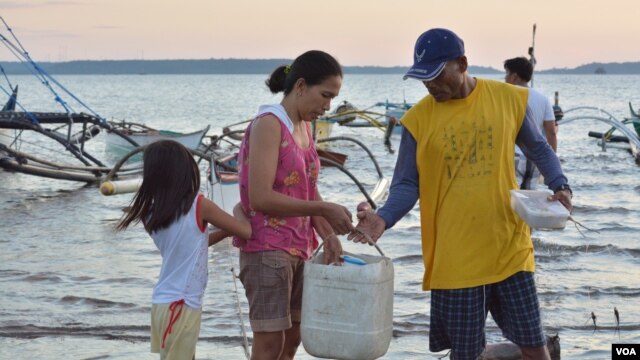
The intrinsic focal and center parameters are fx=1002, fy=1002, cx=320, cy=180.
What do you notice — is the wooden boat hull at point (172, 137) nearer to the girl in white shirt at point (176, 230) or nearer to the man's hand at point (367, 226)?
the girl in white shirt at point (176, 230)

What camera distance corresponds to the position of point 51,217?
16.1 metres

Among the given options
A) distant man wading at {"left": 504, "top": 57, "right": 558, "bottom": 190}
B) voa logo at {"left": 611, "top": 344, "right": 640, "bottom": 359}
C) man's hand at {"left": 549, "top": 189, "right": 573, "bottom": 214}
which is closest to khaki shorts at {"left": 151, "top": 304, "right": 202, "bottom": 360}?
man's hand at {"left": 549, "top": 189, "right": 573, "bottom": 214}

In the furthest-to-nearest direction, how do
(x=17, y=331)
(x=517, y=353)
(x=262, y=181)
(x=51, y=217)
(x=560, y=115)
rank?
(x=51, y=217) → (x=560, y=115) → (x=17, y=331) → (x=517, y=353) → (x=262, y=181)

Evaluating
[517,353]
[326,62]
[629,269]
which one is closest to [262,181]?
[326,62]

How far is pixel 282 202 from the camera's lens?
3.80 meters

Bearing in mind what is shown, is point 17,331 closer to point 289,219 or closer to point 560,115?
point 289,219

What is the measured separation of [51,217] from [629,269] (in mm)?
9593

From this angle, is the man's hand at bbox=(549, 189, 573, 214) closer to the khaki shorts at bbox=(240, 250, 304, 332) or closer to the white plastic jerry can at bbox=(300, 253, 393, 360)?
the white plastic jerry can at bbox=(300, 253, 393, 360)

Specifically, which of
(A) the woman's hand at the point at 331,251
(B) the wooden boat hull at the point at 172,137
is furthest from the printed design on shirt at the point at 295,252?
(B) the wooden boat hull at the point at 172,137

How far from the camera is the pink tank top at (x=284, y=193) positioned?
389 cm

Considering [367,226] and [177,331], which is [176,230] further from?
[367,226]

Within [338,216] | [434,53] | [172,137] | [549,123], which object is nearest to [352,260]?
[338,216]

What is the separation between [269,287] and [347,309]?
37 cm

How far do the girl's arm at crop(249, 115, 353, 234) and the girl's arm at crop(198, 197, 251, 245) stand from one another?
96 millimetres
